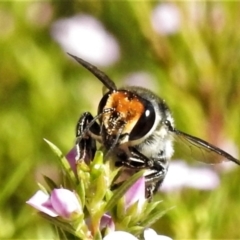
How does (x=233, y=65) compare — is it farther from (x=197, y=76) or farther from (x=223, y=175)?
(x=223, y=175)

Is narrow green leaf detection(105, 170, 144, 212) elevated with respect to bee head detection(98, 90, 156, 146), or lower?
lower

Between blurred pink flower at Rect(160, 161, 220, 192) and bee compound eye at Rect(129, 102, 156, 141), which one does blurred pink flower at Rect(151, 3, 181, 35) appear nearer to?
blurred pink flower at Rect(160, 161, 220, 192)

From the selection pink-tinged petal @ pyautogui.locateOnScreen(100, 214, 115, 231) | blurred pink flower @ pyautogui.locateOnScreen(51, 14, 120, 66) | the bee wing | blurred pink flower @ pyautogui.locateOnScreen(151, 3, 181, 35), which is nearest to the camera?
pink-tinged petal @ pyautogui.locateOnScreen(100, 214, 115, 231)

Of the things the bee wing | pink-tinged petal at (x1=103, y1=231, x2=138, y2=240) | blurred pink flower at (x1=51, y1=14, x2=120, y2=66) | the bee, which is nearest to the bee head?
→ the bee

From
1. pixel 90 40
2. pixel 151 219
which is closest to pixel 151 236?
pixel 151 219

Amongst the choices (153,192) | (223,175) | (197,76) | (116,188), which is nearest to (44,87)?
(197,76)

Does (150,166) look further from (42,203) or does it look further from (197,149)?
(42,203)

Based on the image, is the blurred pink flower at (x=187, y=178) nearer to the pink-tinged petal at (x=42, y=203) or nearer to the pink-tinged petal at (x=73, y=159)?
the pink-tinged petal at (x=73, y=159)
